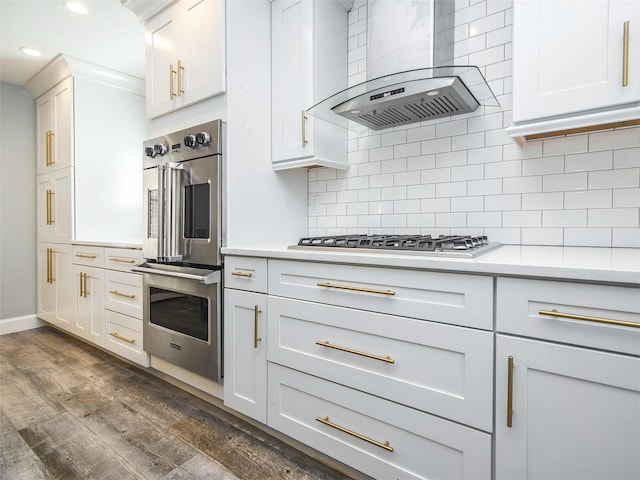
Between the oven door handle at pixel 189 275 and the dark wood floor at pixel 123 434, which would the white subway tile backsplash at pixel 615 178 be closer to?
the dark wood floor at pixel 123 434

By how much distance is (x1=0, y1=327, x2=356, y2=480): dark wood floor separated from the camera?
1464 mm

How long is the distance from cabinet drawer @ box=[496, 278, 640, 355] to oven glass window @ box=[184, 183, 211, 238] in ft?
4.90

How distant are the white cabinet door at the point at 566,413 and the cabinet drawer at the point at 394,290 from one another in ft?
0.44

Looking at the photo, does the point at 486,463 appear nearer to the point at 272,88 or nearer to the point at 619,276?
the point at 619,276

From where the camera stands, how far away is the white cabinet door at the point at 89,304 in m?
2.72

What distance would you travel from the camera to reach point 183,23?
2.09 m

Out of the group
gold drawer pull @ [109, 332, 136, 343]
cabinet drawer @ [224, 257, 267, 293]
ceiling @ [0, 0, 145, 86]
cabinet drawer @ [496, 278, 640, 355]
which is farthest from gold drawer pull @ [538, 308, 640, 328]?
ceiling @ [0, 0, 145, 86]

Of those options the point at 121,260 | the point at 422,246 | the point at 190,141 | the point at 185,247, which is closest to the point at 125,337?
the point at 121,260

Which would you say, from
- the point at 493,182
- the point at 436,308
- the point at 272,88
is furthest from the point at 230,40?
the point at 436,308

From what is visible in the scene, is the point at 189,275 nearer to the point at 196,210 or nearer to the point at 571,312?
the point at 196,210

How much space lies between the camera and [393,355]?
1.23 m

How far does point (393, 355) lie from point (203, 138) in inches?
57.2

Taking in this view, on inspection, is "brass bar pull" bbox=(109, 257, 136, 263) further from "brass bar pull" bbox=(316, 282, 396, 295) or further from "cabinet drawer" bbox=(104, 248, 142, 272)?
"brass bar pull" bbox=(316, 282, 396, 295)

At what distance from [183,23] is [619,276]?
242 cm
